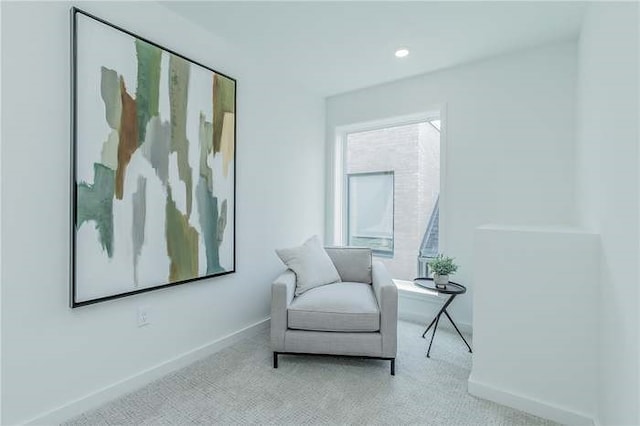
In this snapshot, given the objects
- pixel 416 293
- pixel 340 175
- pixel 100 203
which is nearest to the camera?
pixel 100 203

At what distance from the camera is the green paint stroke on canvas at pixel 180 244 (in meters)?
2.13

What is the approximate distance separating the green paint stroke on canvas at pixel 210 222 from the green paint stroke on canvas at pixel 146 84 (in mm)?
530

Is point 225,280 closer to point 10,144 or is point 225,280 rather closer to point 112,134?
point 112,134

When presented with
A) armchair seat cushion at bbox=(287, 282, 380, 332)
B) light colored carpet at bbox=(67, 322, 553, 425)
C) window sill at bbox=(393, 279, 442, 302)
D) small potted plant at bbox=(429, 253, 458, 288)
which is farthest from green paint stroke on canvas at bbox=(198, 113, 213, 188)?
window sill at bbox=(393, 279, 442, 302)

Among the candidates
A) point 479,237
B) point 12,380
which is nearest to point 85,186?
point 12,380

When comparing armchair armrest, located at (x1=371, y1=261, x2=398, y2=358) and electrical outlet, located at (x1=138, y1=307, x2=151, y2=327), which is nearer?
electrical outlet, located at (x1=138, y1=307, x2=151, y2=327)

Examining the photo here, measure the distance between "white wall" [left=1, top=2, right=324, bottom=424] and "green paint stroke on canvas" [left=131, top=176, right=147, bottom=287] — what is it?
0.28 m

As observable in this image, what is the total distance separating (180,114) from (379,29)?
1571 mm

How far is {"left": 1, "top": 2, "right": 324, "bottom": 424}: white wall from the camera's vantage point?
4.89 feet

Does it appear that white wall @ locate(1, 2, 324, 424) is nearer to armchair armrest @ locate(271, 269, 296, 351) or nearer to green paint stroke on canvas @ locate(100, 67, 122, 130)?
green paint stroke on canvas @ locate(100, 67, 122, 130)

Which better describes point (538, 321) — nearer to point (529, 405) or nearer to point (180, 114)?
point (529, 405)

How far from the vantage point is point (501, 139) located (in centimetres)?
276

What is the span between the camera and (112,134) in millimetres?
1813

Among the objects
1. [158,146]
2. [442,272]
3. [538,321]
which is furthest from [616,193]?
[158,146]
